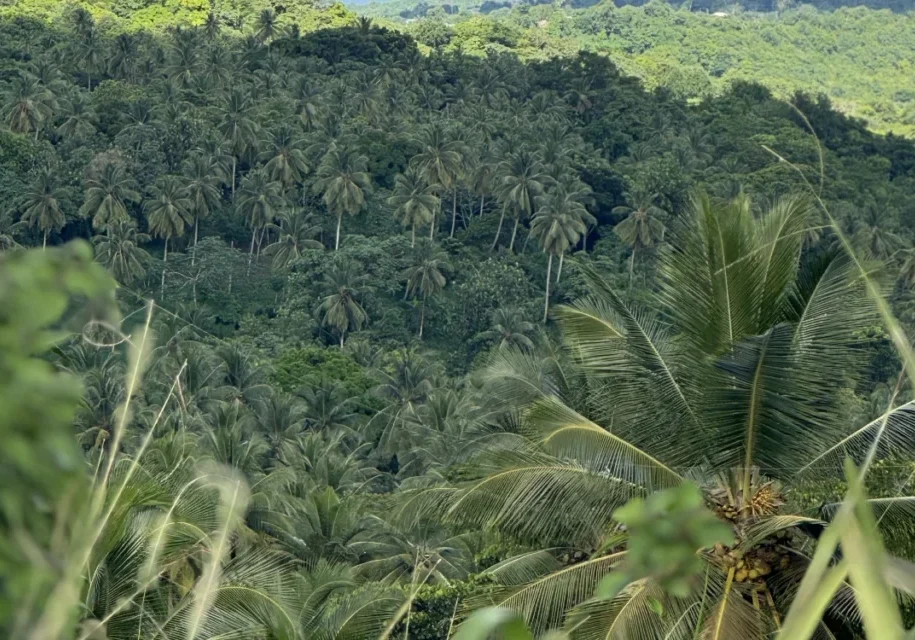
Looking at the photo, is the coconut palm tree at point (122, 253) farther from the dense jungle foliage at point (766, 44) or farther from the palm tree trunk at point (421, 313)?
the dense jungle foliage at point (766, 44)

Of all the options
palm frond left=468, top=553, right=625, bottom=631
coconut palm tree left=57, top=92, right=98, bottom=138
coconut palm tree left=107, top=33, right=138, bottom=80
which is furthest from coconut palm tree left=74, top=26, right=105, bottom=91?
palm frond left=468, top=553, right=625, bottom=631

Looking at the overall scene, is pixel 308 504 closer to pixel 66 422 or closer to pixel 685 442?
pixel 685 442

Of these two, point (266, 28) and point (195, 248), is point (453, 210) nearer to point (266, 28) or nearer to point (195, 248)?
point (195, 248)

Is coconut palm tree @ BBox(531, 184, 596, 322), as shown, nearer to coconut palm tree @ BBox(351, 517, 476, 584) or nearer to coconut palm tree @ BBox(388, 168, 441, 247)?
coconut palm tree @ BBox(388, 168, 441, 247)

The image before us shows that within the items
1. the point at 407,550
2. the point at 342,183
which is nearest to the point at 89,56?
the point at 342,183

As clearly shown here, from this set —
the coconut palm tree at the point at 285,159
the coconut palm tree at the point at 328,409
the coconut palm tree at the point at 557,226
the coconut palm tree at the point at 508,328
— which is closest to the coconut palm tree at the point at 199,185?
the coconut palm tree at the point at 285,159

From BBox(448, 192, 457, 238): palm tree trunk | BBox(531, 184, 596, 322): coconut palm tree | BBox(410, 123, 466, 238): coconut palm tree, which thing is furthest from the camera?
BBox(448, 192, 457, 238): palm tree trunk
